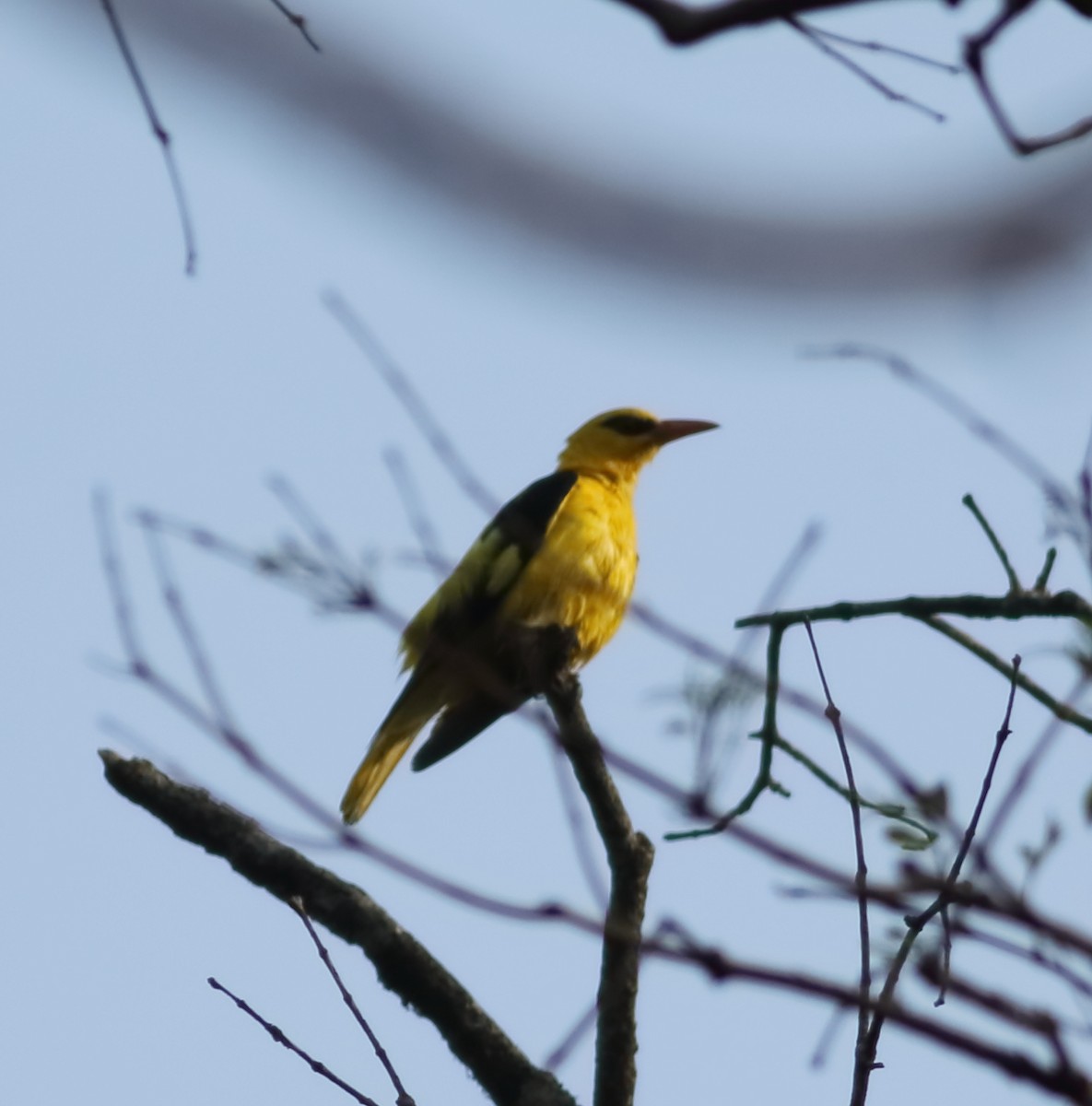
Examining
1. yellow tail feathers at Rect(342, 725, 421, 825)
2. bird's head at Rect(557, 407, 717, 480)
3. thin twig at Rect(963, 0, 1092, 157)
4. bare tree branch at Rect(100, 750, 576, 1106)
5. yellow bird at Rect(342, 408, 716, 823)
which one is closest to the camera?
thin twig at Rect(963, 0, 1092, 157)

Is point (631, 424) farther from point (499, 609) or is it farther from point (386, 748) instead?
point (386, 748)

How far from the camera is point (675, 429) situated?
8328 mm

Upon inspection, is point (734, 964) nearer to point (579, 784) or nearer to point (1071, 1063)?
point (1071, 1063)

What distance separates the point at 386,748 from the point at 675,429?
7.91 ft

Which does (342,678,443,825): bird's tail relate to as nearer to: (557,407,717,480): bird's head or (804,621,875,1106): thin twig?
(557,407,717,480): bird's head

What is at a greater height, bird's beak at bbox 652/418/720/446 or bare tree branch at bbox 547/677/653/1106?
bird's beak at bbox 652/418/720/446

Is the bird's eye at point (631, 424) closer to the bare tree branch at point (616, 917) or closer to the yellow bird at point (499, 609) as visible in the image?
the yellow bird at point (499, 609)

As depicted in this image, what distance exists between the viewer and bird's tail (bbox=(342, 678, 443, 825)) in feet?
22.2

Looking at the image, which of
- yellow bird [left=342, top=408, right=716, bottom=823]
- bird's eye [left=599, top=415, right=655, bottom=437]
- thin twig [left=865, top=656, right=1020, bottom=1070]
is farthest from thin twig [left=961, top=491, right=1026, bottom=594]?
bird's eye [left=599, top=415, right=655, bottom=437]

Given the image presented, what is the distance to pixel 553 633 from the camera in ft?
18.0

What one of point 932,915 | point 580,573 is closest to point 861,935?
point 932,915

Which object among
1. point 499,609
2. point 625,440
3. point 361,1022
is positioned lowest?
point 361,1022

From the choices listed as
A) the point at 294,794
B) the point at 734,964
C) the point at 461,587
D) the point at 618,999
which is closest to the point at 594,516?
the point at 461,587

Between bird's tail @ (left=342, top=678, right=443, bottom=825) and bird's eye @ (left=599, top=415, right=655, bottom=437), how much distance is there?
A: 2.10 meters
